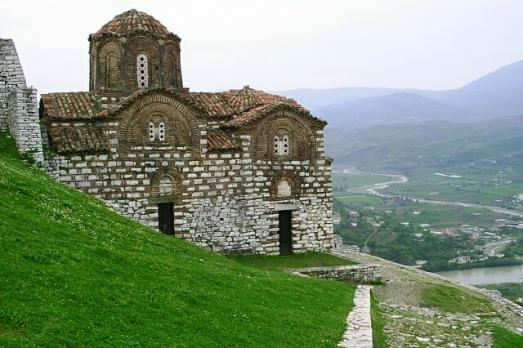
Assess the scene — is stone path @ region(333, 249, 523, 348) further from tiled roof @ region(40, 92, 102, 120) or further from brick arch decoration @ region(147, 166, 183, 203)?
tiled roof @ region(40, 92, 102, 120)

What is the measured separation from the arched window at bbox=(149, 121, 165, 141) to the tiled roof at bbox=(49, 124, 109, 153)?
5.82ft

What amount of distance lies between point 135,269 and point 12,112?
12385mm

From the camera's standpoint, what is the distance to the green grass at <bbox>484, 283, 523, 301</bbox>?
46.3 m

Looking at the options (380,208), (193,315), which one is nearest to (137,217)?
(193,315)

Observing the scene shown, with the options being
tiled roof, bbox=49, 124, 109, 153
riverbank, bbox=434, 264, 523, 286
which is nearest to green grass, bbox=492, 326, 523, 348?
tiled roof, bbox=49, 124, 109, 153

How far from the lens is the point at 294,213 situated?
84.2ft

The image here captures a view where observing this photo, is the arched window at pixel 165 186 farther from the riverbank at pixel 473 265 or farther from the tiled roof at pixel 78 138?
the riverbank at pixel 473 265

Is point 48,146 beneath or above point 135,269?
above

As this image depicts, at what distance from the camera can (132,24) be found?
25.3 metres

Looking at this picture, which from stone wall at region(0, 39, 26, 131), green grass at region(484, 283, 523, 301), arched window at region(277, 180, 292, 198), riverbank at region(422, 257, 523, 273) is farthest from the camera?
riverbank at region(422, 257, 523, 273)

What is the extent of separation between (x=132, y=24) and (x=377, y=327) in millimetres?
16594

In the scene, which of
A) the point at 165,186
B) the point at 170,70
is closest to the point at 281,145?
the point at 165,186

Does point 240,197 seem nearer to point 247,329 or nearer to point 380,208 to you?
point 247,329

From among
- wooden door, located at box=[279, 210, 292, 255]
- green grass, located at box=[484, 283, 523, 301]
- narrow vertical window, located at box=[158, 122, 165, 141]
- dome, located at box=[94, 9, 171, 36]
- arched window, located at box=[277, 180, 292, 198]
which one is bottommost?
green grass, located at box=[484, 283, 523, 301]
